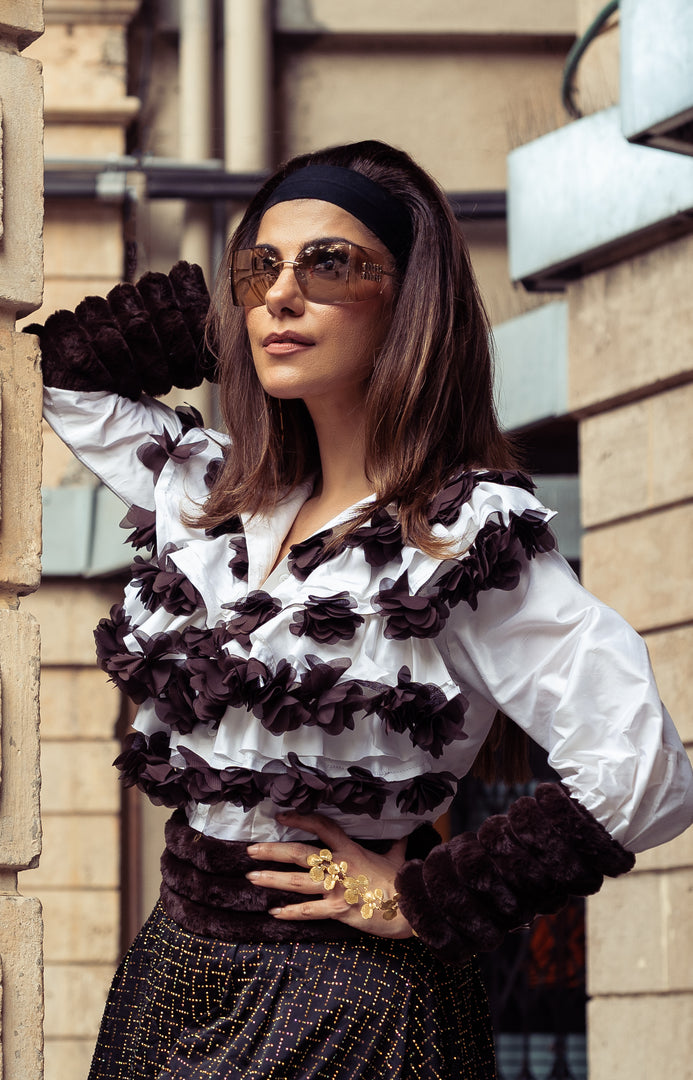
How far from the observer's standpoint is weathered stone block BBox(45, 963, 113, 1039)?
5.61 metres

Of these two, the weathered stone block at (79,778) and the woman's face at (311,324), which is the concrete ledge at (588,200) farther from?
the weathered stone block at (79,778)

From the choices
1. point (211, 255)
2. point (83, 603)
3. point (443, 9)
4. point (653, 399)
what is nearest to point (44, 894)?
point (83, 603)

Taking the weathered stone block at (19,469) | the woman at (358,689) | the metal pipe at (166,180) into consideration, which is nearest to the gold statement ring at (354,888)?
the woman at (358,689)

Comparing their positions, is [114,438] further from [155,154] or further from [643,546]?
[155,154]

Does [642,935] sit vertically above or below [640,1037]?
above

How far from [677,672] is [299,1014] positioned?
2536mm

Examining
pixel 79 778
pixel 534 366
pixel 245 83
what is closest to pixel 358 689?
pixel 534 366

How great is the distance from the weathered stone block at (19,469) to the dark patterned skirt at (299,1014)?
54 centimetres

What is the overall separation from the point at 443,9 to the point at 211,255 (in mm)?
1302

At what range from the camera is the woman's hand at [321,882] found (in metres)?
2.07

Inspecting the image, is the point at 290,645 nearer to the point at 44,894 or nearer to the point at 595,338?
the point at 595,338

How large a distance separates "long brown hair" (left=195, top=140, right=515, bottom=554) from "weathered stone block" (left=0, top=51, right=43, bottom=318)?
36 cm

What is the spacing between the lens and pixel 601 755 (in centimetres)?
197

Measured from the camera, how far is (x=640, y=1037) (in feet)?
14.5
